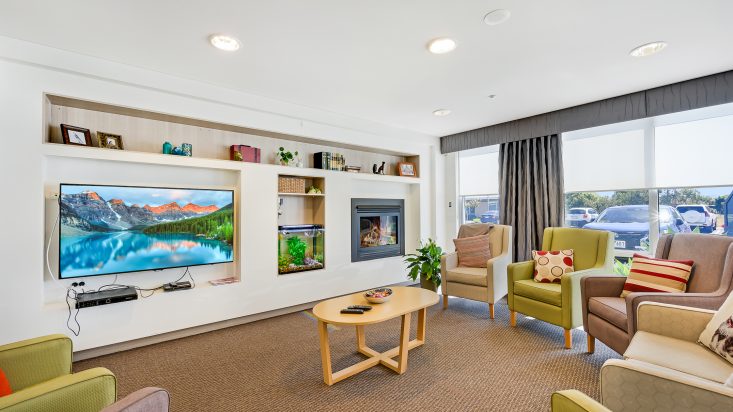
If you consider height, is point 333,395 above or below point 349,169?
below

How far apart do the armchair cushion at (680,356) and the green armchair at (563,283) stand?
3.05 feet

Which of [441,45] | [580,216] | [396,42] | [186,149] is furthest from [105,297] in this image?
[580,216]

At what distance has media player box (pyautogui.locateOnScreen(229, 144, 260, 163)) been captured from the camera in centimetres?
345

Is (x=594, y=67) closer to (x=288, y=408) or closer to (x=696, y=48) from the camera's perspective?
A: (x=696, y=48)

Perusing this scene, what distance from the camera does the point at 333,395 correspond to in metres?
2.10

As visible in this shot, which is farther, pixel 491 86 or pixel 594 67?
pixel 491 86

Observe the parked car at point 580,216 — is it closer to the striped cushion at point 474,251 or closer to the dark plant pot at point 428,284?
the striped cushion at point 474,251

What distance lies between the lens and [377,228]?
15.9 ft

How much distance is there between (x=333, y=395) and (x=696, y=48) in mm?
3643

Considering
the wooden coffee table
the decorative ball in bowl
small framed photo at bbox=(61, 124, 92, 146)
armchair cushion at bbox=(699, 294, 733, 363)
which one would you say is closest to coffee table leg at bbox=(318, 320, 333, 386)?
the wooden coffee table

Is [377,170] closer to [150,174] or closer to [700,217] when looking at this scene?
[150,174]

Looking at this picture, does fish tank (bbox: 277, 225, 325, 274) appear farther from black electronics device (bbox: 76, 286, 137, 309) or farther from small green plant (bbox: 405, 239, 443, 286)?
black electronics device (bbox: 76, 286, 137, 309)

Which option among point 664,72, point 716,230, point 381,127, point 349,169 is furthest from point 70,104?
point 716,230

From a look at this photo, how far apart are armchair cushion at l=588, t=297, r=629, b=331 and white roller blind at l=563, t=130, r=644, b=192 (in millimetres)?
1818
